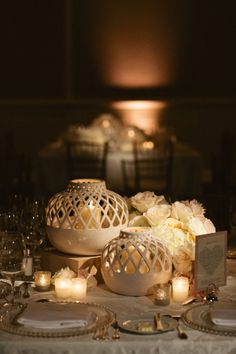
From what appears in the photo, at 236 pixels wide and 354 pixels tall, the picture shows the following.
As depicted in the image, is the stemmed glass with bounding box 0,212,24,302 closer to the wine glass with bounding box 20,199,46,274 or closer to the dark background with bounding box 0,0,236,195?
the wine glass with bounding box 20,199,46,274

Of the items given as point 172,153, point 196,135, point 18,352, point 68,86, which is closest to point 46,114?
point 68,86

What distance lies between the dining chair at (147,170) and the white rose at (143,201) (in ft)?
11.2

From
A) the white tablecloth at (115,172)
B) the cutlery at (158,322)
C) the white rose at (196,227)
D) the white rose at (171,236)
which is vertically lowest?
the white tablecloth at (115,172)

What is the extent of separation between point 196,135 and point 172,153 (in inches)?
92.2

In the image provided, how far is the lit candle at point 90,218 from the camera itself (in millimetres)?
2236

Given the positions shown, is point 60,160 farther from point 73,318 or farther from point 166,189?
point 73,318

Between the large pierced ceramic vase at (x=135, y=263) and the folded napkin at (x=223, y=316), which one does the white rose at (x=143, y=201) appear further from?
the folded napkin at (x=223, y=316)

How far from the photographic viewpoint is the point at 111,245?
2.09m

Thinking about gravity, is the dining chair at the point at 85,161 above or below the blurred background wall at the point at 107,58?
below

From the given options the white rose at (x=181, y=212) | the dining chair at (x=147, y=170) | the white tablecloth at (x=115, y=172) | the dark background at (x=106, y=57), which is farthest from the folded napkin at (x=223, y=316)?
the dark background at (x=106, y=57)

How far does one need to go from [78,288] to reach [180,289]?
30cm

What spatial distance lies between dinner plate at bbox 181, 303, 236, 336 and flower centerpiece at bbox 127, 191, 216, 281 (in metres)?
0.20

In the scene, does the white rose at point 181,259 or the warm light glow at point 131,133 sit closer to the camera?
the white rose at point 181,259

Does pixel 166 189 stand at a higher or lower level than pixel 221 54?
lower
